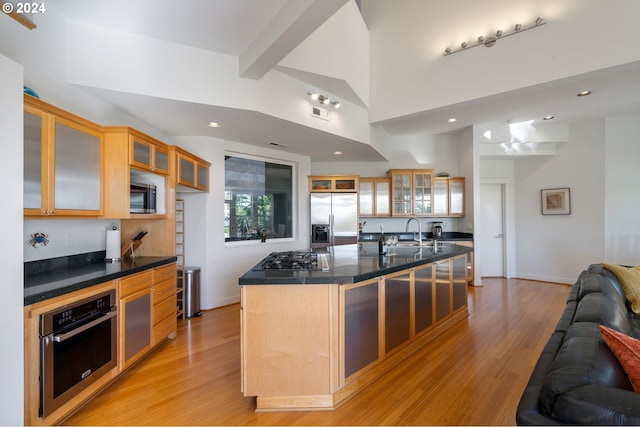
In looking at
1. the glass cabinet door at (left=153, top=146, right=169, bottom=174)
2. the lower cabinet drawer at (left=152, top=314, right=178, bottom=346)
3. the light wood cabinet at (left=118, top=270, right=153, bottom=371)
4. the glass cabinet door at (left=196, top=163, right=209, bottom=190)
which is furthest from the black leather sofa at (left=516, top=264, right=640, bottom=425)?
the glass cabinet door at (left=196, top=163, right=209, bottom=190)

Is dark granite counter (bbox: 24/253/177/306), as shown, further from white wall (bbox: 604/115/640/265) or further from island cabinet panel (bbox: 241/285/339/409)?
white wall (bbox: 604/115/640/265)

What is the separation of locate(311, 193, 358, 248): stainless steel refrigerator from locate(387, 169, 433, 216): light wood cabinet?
1155 millimetres

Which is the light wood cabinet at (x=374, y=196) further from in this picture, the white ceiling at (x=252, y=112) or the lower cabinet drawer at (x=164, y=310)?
the lower cabinet drawer at (x=164, y=310)

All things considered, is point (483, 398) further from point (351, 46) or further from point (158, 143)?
point (351, 46)

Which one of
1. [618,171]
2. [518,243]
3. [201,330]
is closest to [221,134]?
[201,330]

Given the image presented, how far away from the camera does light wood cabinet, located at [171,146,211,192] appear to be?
11.0ft

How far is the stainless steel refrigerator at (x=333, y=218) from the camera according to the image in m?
5.32

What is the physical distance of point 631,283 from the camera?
7.88 ft

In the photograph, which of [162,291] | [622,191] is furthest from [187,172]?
[622,191]

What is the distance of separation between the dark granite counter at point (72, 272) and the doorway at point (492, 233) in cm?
602

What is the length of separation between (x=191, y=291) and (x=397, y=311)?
2727 mm

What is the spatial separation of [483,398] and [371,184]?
4479 millimetres

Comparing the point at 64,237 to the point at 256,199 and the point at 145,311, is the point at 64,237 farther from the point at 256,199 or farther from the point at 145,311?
the point at 256,199

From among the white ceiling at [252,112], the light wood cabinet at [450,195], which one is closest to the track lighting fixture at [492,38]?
the white ceiling at [252,112]
